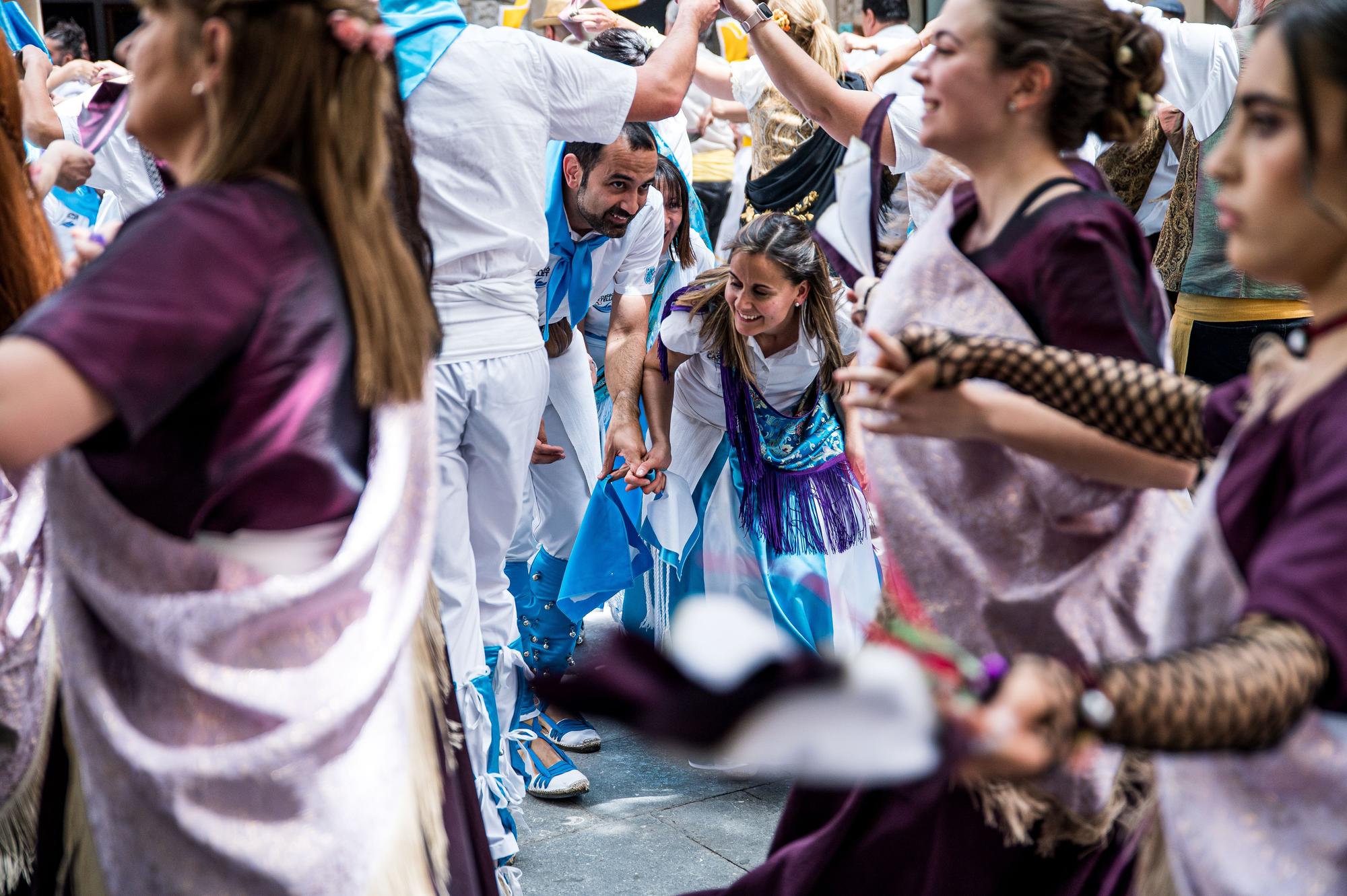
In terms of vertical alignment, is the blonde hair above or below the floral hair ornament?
below

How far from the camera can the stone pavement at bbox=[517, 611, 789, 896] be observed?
2.86 m

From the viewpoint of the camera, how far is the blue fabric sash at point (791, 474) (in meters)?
3.54

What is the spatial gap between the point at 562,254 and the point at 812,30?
5.09 ft

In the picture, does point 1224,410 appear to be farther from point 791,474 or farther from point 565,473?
point 565,473

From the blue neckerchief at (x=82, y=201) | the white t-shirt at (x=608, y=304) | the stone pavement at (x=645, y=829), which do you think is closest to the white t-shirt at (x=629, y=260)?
the white t-shirt at (x=608, y=304)

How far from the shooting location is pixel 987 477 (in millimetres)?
1727

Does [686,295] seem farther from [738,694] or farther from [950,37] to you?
[738,694]

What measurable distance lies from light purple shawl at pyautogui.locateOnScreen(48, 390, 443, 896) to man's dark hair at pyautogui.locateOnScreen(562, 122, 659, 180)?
210cm

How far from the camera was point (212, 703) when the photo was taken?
1320 millimetres

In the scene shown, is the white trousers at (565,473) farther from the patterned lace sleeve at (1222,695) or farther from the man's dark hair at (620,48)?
the patterned lace sleeve at (1222,695)

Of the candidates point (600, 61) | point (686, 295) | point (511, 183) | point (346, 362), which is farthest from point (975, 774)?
point (686, 295)

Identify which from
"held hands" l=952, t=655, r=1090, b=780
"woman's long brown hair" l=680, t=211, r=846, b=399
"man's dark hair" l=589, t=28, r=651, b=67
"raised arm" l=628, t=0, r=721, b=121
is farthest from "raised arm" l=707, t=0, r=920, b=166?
"held hands" l=952, t=655, r=1090, b=780

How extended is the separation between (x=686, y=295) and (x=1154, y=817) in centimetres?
242

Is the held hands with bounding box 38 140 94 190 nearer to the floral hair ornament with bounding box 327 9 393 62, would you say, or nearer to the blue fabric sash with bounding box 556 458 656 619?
the floral hair ornament with bounding box 327 9 393 62
